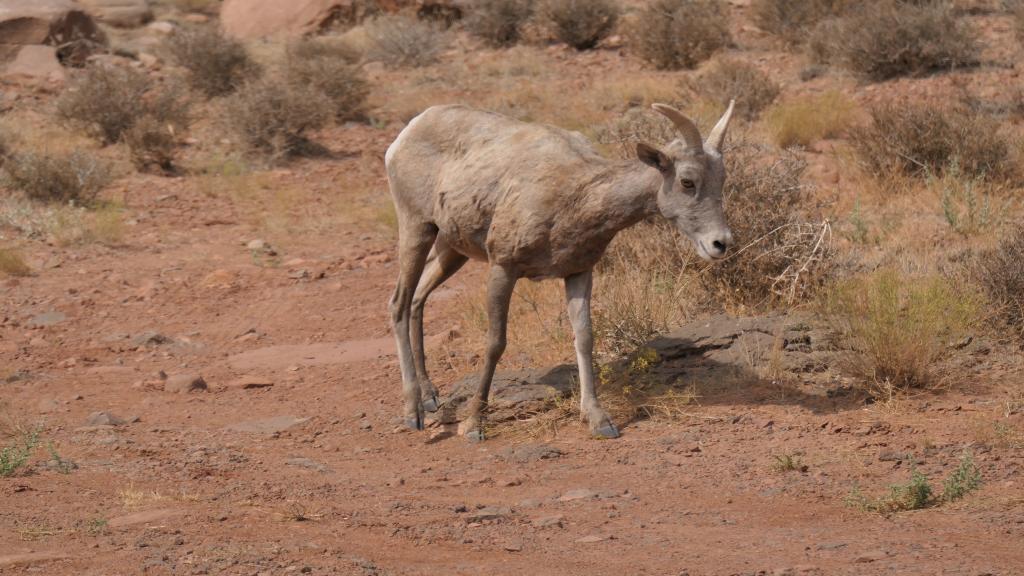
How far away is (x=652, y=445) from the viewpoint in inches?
301

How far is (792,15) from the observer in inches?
876

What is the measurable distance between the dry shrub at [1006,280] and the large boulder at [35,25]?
19.5m

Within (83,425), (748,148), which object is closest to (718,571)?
(83,425)

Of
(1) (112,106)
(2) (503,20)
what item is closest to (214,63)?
(1) (112,106)

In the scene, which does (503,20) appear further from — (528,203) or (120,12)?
(528,203)

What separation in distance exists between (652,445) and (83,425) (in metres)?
4.22

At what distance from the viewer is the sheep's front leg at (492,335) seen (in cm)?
797

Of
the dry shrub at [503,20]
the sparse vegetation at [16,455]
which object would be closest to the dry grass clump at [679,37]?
the dry shrub at [503,20]

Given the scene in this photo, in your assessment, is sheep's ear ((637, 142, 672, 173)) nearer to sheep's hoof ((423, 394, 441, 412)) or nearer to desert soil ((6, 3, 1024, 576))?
desert soil ((6, 3, 1024, 576))

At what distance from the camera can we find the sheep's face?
7.36 metres

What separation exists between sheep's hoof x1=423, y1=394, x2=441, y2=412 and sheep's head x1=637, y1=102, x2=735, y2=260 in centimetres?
244

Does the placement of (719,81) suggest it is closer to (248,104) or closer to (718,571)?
(248,104)

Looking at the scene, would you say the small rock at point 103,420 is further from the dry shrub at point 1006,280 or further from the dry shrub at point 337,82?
the dry shrub at point 337,82

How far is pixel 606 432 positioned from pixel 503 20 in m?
18.5
